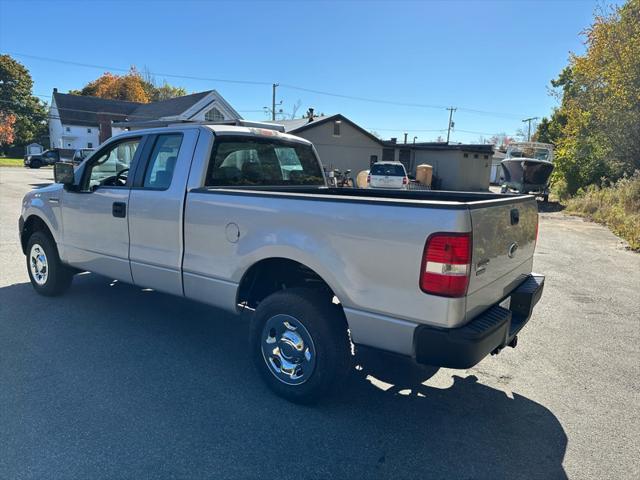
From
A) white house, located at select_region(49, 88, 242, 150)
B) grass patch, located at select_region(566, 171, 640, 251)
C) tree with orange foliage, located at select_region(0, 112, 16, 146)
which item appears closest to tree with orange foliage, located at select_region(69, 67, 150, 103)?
white house, located at select_region(49, 88, 242, 150)

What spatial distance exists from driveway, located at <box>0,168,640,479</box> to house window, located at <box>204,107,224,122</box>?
1143 inches

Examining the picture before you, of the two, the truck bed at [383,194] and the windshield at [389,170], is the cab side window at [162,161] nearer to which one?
the truck bed at [383,194]

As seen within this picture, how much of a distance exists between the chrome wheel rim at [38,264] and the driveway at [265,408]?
1.24 feet

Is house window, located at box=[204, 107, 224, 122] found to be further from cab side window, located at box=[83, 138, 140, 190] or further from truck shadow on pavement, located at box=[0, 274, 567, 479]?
truck shadow on pavement, located at box=[0, 274, 567, 479]

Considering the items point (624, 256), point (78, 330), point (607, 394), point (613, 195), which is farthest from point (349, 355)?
point (613, 195)

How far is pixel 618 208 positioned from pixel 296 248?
15314 millimetres

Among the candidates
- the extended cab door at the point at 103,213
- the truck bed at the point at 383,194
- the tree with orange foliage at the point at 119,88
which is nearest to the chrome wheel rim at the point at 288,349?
the truck bed at the point at 383,194

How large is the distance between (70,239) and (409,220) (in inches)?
158

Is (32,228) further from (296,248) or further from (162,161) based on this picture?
(296,248)

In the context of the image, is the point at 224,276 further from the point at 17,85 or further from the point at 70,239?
the point at 17,85

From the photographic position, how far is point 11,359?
375cm

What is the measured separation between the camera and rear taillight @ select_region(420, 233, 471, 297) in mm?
2500

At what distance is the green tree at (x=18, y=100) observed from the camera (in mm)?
54312

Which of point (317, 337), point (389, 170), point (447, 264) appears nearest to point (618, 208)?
point (389, 170)
